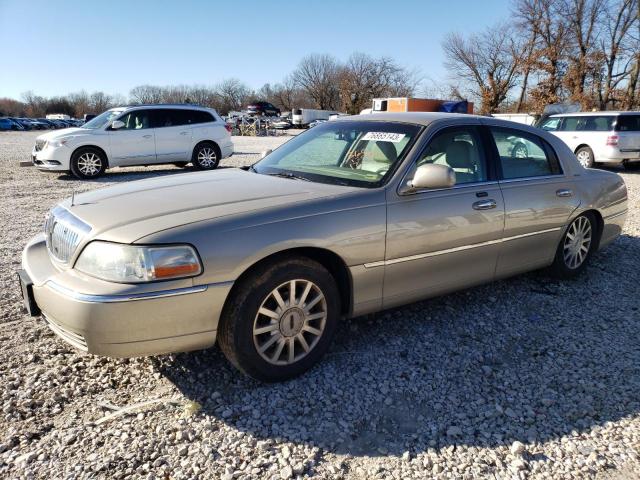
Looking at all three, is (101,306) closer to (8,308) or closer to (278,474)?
(278,474)

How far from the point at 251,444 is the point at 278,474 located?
0.83 ft

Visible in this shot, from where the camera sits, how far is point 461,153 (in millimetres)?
3859

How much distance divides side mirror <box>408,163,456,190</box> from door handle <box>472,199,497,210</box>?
492mm

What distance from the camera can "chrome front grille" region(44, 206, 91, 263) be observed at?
275 cm

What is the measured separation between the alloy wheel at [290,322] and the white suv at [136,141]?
10.3 m

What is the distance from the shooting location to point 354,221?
3049 mm

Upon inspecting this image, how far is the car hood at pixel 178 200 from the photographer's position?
2.66 metres

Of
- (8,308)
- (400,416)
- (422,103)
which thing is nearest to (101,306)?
(400,416)

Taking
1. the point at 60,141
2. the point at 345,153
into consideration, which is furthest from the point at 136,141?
the point at 345,153

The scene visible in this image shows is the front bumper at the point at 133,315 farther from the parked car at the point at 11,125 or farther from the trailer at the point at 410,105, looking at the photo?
the parked car at the point at 11,125

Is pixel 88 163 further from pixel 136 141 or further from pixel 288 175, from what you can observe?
pixel 288 175

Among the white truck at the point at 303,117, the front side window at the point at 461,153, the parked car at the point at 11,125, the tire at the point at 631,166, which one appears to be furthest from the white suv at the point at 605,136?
the parked car at the point at 11,125

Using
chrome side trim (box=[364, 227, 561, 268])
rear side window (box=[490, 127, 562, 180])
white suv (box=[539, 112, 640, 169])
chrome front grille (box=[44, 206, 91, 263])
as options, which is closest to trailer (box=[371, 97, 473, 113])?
white suv (box=[539, 112, 640, 169])

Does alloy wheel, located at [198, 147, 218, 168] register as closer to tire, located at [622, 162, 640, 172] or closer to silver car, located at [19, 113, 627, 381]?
silver car, located at [19, 113, 627, 381]
